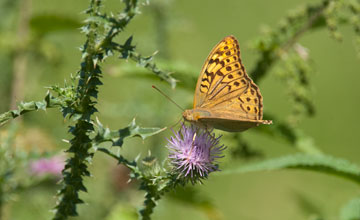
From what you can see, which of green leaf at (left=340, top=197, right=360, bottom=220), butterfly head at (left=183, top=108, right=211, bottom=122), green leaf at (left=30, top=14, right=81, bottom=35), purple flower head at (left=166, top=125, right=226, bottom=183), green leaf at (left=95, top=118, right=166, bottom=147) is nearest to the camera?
green leaf at (left=95, top=118, right=166, bottom=147)

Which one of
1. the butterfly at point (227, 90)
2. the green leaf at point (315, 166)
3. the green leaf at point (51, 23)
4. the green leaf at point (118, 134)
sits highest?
the green leaf at point (51, 23)

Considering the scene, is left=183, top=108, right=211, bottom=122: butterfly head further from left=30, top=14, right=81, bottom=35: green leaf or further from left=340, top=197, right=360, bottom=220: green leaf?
left=30, top=14, right=81, bottom=35: green leaf

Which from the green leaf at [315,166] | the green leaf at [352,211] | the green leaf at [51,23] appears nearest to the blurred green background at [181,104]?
the green leaf at [51,23]

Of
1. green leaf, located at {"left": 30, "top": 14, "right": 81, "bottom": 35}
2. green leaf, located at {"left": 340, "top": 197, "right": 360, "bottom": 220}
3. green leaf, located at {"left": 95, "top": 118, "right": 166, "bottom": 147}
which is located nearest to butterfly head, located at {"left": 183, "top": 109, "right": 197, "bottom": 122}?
green leaf, located at {"left": 95, "top": 118, "right": 166, "bottom": 147}

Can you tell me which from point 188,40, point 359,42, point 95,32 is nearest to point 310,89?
point 359,42

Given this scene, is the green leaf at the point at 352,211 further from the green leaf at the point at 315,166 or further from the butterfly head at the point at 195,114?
the butterfly head at the point at 195,114
